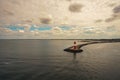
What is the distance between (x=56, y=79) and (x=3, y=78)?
8767 mm

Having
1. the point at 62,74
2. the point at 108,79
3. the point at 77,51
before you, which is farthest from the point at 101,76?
the point at 77,51

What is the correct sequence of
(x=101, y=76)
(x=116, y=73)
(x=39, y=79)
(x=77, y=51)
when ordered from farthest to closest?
(x=77, y=51) → (x=116, y=73) → (x=101, y=76) → (x=39, y=79)

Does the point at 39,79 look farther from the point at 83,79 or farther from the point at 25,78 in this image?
the point at 83,79

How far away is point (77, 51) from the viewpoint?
5409 cm

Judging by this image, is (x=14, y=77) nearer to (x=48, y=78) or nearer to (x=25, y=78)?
(x=25, y=78)

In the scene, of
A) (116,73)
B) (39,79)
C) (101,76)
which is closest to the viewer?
(39,79)

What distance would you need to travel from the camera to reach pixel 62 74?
24156 mm

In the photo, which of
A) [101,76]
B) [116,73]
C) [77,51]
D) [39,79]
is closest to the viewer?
[39,79]

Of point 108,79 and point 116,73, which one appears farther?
point 116,73

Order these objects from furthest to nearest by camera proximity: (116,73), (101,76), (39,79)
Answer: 1. (116,73)
2. (101,76)
3. (39,79)

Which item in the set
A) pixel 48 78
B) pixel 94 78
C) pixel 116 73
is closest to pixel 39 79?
pixel 48 78

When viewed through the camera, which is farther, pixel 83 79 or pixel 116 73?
pixel 116 73

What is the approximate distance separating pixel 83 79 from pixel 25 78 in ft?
30.7

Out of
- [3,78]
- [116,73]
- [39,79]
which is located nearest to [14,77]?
[3,78]
